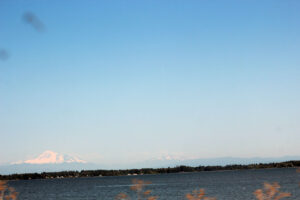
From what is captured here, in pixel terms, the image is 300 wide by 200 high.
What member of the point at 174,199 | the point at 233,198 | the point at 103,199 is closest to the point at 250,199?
the point at 233,198

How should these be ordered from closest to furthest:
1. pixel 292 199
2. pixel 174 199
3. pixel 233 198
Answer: pixel 292 199
pixel 233 198
pixel 174 199


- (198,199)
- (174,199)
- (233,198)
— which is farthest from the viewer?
(174,199)

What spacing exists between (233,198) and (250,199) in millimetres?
4415

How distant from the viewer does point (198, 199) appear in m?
7.55

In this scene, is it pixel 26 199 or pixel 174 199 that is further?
pixel 26 199

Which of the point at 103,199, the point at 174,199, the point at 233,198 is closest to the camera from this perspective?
the point at 233,198

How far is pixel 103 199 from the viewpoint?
5916 centimetres

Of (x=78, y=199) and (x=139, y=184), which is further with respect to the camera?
(x=78, y=199)

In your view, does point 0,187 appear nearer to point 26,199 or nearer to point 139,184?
point 139,184

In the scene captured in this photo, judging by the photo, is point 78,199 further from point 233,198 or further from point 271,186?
point 271,186

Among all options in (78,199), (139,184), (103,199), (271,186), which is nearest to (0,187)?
(139,184)

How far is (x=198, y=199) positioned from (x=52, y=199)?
6433cm

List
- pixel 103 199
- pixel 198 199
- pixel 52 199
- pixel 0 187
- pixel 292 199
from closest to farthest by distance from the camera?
pixel 0 187, pixel 198 199, pixel 292 199, pixel 103 199, pixel 52 199

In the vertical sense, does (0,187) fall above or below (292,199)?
above
